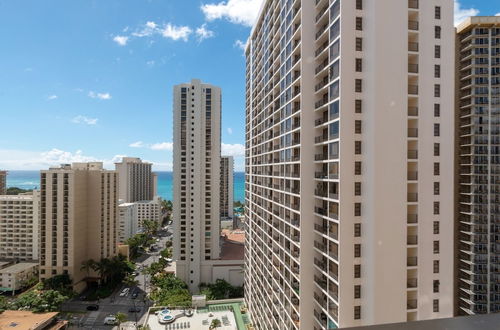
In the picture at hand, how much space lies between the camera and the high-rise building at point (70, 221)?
115ft

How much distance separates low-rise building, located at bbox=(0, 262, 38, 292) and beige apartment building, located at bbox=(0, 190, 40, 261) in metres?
5.30

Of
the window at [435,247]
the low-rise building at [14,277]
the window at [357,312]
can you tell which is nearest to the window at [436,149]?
the window at [435,247]

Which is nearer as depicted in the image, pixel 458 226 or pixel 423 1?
pixel 423 1

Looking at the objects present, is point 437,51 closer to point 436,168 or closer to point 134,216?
point 436,168

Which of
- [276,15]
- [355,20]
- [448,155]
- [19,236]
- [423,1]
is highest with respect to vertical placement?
[276,15]

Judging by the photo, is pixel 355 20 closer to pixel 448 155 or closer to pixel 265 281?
pixel 448 155

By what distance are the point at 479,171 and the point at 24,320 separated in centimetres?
3991

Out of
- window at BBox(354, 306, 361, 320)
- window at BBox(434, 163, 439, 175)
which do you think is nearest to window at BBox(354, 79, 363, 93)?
window at BBox(434, 163, 439, 175)

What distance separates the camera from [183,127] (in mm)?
36938

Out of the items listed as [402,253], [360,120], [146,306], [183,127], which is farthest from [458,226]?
[146,306]

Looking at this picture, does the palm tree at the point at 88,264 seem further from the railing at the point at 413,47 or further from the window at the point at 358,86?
the railing at the point at 413,47

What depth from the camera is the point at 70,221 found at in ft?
115

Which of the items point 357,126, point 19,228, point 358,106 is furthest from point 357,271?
point 19,228

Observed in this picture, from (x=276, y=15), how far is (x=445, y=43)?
397 inches
